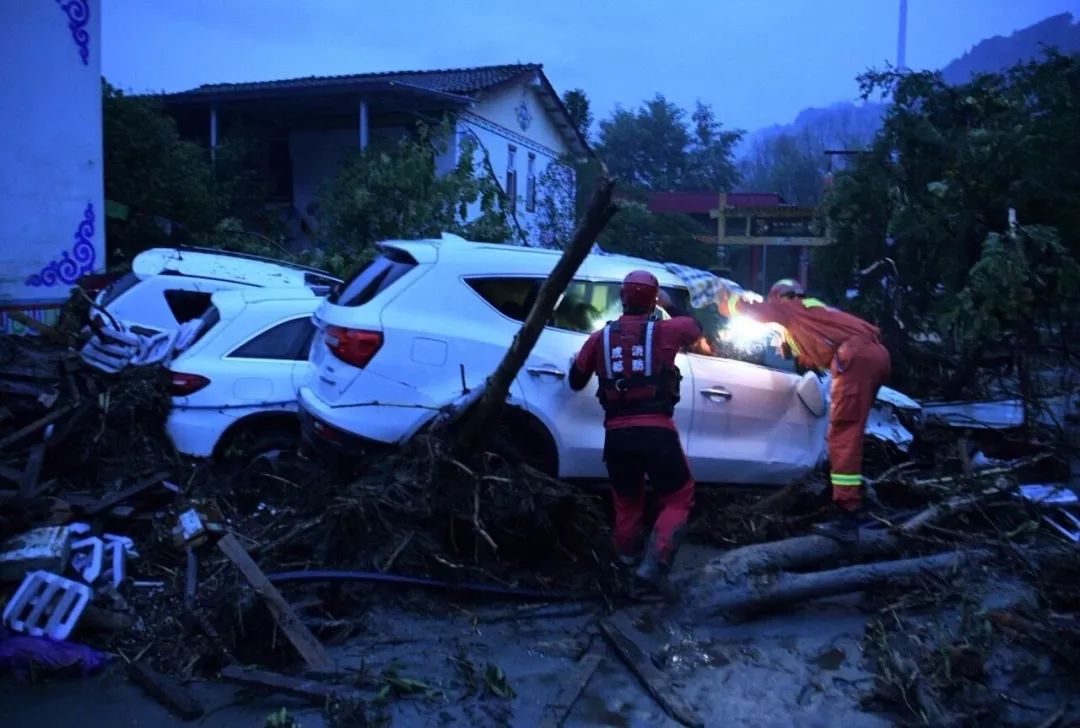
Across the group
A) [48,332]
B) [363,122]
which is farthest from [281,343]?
[363,122]

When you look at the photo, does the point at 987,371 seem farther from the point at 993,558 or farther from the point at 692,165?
the point at 692,165

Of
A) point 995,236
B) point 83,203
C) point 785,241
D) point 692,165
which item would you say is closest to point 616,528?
point 995,236

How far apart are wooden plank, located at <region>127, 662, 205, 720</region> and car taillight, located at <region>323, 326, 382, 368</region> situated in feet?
6.36

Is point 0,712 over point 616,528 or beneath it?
beneath

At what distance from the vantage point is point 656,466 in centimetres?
493

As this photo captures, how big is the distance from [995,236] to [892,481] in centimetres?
200

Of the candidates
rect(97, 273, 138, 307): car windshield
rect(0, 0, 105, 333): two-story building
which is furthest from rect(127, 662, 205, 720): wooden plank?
rect(0, 0, 105, 333): two-story building

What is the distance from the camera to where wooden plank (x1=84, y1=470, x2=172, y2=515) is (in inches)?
218

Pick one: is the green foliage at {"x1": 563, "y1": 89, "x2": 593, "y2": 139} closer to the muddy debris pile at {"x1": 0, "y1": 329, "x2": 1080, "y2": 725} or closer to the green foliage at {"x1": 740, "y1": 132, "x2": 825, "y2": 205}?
the green foliage at {"x1": 740, "y1": 132, "x2": 825, "y2": 205}

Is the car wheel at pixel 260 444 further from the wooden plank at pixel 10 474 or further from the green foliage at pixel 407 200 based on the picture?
the green foliage at pixel 407 200

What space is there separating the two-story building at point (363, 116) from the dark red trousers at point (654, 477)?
13.8 metres

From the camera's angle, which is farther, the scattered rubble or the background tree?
the background tree

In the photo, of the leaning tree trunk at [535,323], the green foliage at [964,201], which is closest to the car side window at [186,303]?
the leaning tree trunk at [535,323]

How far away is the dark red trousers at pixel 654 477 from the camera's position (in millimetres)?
4910
